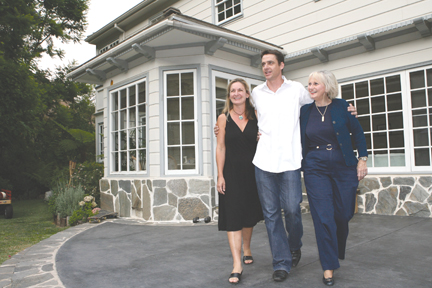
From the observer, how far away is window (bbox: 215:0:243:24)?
8.47 m

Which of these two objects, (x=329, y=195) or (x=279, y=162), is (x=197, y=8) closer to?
(x=279, y=162)

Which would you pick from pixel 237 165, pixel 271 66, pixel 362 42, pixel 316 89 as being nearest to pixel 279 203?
pixel 237 165

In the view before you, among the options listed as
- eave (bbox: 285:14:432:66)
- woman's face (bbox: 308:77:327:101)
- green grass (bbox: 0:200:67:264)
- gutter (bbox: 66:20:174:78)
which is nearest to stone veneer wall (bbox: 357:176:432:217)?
eave (bbox: 285:14:432:66)

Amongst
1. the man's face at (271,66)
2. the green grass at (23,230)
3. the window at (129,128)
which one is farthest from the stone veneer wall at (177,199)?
the man's face at (271,66)

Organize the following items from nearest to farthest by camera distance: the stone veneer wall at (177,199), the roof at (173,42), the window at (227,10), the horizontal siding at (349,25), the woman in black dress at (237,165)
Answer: the woman in black dress at (237,165) < the roof at (173,42) < the stone veneer wall at (177,199) < the horizontal siding at (349,25) < the window at (227,10)

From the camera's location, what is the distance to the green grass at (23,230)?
466 centimetres

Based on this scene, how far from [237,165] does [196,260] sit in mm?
1120

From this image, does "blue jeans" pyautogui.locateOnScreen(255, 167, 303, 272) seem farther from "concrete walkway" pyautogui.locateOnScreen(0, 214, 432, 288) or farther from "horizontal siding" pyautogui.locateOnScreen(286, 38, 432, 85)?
"horizontal siding" pyautogui.locateOnScreen(286, 38, 432, 85)

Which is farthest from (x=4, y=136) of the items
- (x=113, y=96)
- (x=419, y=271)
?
(x=419, y=271)

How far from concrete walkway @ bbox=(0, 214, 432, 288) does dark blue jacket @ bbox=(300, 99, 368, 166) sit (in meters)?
0.95

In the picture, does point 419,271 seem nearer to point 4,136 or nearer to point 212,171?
point 212,171

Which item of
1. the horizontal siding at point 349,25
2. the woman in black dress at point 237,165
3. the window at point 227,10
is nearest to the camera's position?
the woman in black dress at point 237,165

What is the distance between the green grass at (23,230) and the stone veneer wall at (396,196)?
5.40 m

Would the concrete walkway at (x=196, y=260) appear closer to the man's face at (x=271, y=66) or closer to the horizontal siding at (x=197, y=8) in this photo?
the man's face at (x=271, y=66)
